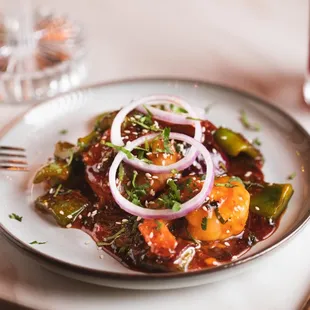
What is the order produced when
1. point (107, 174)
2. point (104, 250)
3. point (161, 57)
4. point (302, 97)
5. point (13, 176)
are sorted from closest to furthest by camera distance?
point (104, 250), point (107, 174), point (13, 176), point (302, 97), point (161, 57)

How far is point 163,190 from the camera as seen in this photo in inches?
81.4

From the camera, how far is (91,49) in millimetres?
3506

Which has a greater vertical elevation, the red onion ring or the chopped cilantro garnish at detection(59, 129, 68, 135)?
the red onion ring

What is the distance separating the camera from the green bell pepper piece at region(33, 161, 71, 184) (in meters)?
2.22

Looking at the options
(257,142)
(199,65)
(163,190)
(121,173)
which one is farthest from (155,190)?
(199,65)

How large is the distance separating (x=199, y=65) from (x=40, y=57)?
2.98ft

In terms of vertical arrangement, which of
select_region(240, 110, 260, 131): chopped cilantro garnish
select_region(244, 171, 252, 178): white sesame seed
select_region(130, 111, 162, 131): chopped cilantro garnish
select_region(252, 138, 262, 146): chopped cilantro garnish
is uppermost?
select_region(130, 111, 162, 131): chopped cilantro garnish

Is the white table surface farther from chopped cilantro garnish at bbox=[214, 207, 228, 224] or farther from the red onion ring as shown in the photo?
the red onion ring

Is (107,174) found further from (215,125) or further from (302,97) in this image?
(302,97)

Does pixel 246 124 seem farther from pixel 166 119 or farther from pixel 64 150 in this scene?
pixel 64 150

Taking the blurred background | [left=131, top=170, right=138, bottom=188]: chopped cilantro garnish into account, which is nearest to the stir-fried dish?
[left=131, top=170, right=138, bottom=188]: chopped cilantro garnish

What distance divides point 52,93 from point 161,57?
0.71 m

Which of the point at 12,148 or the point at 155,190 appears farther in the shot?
the point at 12,148

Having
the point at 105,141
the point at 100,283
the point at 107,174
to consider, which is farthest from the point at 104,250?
the point at 105,141
